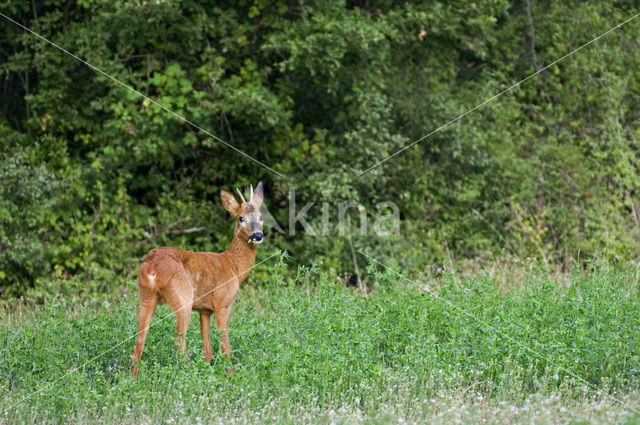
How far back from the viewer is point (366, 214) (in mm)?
12984

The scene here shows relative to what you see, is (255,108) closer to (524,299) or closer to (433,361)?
(524,299)

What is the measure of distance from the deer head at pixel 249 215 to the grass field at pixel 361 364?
0.70 m

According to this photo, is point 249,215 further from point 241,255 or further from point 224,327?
point 224,327

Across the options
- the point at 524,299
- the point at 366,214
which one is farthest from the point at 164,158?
the point at 524,299

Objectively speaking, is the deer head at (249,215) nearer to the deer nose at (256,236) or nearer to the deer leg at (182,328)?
the deer nose at (256,236)

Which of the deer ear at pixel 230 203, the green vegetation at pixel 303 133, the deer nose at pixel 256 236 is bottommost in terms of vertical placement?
the green vegetation at pixel 303 133

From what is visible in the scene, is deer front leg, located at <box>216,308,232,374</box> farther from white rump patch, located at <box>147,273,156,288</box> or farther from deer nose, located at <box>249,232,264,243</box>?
white rump patch, located at <box>147,273,156,288</box>

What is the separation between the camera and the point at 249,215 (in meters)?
6.43

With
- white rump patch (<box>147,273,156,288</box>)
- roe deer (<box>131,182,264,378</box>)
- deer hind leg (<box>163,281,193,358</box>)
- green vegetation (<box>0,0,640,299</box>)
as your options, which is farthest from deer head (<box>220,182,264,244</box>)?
green vegetation (<box>0,0,640,299</box>)

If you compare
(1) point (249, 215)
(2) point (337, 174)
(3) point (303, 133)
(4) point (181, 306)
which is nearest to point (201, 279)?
(4) point (181, 306)

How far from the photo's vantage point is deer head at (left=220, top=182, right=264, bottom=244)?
6.33m

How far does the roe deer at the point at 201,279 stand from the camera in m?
5.82

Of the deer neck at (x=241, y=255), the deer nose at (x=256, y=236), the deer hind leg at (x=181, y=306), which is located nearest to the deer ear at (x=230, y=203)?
the deer neck at (x=241, y=255)

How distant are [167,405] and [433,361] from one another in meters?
1.74
